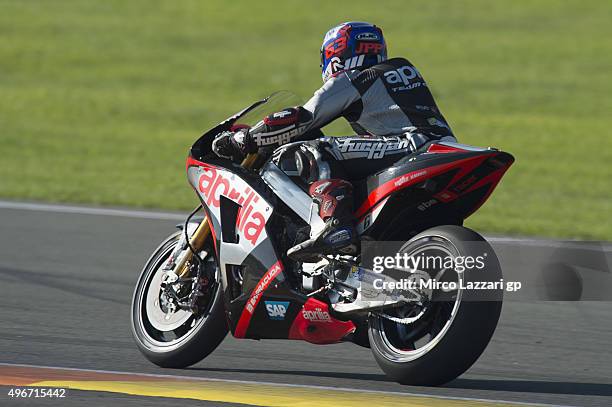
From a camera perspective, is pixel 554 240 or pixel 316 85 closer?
pixel 554 240

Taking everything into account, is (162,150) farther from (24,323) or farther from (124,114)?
(24,323)

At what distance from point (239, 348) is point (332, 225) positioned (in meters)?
1.46

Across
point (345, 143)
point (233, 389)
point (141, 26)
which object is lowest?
point (141, 26)

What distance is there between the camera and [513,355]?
23.2 feet

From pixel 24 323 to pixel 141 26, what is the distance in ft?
63.0

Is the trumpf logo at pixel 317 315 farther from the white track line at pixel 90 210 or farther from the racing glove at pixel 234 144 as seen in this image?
the white track line at pixel 90 210

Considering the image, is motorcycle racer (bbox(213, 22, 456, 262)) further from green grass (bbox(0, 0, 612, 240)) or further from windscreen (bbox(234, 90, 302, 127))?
green grass (bbox(0, 0, 612, 240))

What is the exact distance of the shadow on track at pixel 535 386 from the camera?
19.7 feet

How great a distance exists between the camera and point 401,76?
6316 millimetres

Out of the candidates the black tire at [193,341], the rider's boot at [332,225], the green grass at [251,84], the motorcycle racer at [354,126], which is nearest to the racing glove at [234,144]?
the motorcycle racer at [354,126]

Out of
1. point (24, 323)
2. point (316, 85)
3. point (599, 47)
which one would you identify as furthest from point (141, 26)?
point (24, 323)

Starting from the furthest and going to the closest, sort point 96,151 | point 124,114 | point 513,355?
point 124,114
point 96,151
point 513,355

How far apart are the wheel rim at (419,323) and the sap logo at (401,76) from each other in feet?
2.95

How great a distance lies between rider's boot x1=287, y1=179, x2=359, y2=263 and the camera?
19.6 ft
